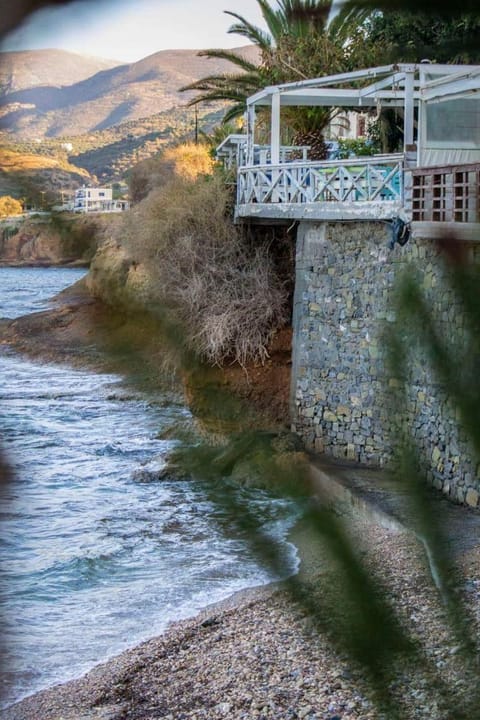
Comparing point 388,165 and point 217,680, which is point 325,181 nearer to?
point 388,165

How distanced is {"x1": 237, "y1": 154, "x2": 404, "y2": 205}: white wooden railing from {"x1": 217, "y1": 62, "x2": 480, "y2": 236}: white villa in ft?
0.05

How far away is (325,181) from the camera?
14039mm

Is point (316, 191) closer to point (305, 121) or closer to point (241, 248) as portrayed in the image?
point (241, 248)

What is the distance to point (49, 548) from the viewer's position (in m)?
12.3

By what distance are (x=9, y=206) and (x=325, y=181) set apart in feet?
42.9

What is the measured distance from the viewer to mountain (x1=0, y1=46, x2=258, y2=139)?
49.8 inches

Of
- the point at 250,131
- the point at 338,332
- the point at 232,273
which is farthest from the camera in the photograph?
the point at 250,131

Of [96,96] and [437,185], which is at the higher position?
[437,185]

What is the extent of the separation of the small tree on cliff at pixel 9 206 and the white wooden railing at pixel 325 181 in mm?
11488

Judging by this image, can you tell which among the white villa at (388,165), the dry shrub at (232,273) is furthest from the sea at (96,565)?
the white villa at (388,165)

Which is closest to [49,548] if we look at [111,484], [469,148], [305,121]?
[111,484]

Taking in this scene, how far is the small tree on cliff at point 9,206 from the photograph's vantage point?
1.25m

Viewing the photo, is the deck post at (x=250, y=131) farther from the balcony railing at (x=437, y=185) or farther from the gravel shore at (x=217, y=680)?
the gravel shore at (x=217, y=680)

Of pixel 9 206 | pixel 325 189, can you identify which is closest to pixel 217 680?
pixel 325 189
